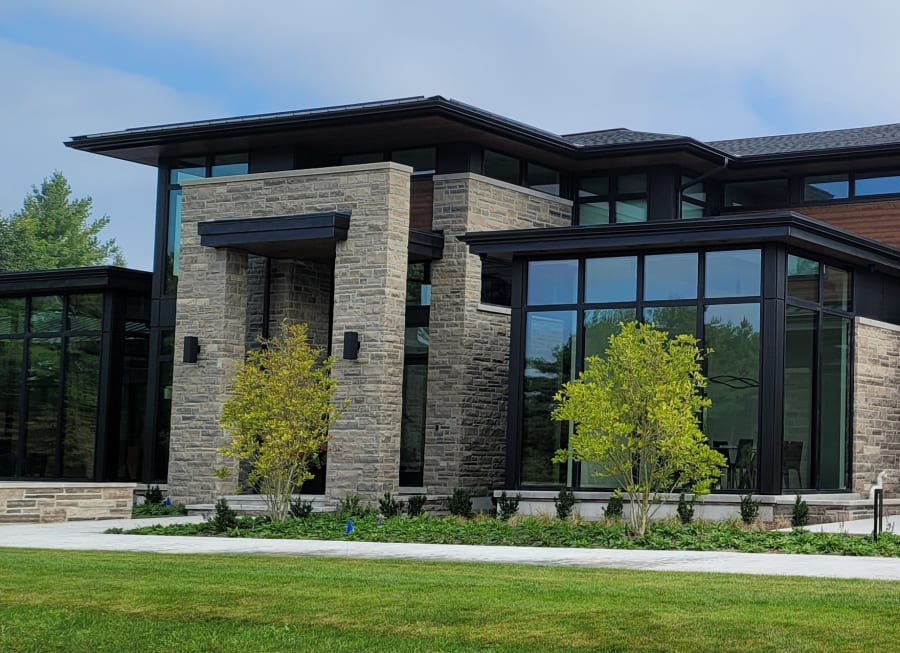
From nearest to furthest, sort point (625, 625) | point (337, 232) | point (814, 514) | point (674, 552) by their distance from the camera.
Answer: point (625, 625) → point (674, 552) → point (814, 514) → point (337, 232)

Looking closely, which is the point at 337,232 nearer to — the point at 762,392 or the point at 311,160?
the point at 311,160

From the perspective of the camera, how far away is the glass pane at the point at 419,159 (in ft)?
86.0

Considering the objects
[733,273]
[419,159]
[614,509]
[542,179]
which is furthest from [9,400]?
[733,273]

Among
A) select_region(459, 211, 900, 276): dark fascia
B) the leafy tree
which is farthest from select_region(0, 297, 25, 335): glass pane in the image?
the leafy tree

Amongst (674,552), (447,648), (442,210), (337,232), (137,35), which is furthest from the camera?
(137,35)

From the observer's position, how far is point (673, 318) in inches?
880

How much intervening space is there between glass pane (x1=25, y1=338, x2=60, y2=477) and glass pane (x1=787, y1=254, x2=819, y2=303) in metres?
15.7

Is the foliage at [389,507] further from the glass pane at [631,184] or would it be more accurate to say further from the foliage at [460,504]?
the glass pane at [631,184]

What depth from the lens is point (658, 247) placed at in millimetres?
22359

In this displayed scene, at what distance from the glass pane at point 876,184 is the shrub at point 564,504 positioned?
30.5ft

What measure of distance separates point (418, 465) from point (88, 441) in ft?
24.6

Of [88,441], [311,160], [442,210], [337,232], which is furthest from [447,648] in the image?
[88,441]

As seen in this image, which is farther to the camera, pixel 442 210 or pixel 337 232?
pixel 442 210

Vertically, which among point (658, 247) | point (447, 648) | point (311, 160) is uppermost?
point (311, 160)
